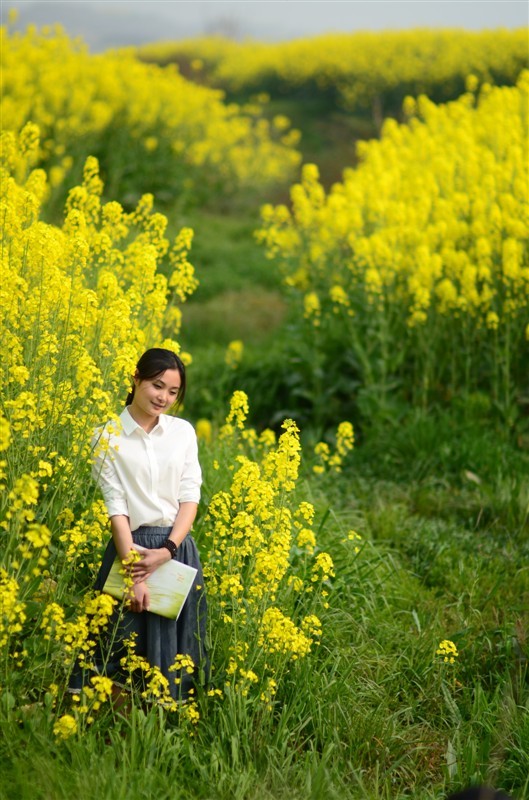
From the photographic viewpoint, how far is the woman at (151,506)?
303cm

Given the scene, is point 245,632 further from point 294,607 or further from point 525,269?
point 525,269

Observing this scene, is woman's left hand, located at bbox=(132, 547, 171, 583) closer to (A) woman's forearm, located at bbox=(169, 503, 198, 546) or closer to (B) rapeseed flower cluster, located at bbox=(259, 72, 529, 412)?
(A) woman's forearm, located at bbox=(169, 503, 198, 546)

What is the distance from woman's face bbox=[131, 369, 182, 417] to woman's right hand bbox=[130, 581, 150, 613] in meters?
0.58

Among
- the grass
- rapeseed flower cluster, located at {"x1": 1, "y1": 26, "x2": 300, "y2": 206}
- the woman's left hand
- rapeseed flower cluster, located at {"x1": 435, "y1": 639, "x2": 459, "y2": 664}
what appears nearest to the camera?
the grass

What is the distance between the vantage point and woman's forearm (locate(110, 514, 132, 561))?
3.00m

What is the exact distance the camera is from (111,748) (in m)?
2.74

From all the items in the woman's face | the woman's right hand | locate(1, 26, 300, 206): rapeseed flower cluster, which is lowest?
the woman's right hand

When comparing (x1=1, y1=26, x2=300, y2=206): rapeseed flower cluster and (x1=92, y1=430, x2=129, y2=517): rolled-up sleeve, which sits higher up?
(x1=1, y1=26, x2=300, y2=206): rapeseed flower cluster

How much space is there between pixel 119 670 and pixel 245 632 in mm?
447

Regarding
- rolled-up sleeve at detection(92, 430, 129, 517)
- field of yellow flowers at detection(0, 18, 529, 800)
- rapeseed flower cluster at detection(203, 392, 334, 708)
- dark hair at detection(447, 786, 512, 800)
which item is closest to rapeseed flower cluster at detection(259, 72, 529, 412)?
field of yellow flowers at detection(0, 18, 529, 800)

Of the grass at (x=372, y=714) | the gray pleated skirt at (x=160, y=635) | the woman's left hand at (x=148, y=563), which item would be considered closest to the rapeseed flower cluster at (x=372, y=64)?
the grass at (x=372, y=714)

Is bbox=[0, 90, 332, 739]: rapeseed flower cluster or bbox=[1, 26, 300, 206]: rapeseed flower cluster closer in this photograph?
bbox=[0, 90, 332, 739]: rapeseed flower cluster

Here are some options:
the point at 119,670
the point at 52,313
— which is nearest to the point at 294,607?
the point at 119,670

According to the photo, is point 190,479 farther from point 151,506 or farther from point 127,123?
point 127,123
